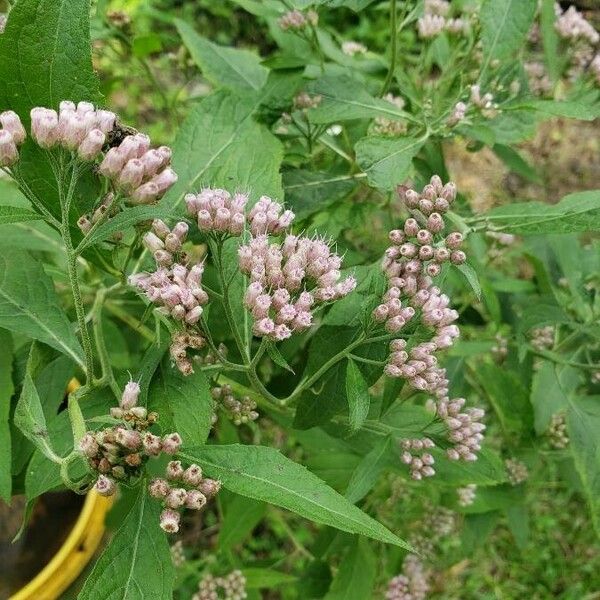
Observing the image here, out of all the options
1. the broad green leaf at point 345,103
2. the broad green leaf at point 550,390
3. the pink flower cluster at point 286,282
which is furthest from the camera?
the broad green leaf at point 550,390

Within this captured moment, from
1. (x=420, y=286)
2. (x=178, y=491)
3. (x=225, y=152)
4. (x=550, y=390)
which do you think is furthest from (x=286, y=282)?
(x=550, y=390)

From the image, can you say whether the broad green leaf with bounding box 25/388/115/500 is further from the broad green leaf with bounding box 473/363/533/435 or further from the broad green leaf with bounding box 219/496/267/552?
the broad green leaf with bounding box 473/363/533/435

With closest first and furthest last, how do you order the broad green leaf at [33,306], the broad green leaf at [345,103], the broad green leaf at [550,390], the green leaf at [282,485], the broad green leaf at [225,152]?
the green leaf at [282,485] < the broad green leaf at [33,306] < the broad green leaf at [225,152] < the broad green leaf at [345,103] < the broad green leaf at [550,390]

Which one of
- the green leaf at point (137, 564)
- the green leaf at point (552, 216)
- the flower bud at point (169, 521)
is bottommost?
the green leaf at point (137, 564)

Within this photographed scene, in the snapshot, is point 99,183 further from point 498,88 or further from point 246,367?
point 498,88

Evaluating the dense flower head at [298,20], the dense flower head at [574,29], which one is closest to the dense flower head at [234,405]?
the dense flower head at [298,20]

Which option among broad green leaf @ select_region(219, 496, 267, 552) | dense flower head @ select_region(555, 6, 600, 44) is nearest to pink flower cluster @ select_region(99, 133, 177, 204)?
broad green leaf @ select_region(219, 496, 267, 552)

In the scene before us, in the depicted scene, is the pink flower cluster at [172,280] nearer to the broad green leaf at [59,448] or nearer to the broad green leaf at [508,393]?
the broad green leaf at [59,448]

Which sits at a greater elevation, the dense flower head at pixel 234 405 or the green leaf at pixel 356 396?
the green leaf at pixel 356 396

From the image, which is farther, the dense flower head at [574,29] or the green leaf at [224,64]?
the dense flower head at [574,29]
